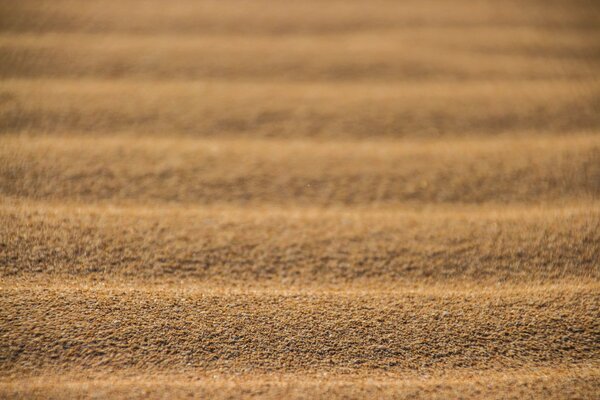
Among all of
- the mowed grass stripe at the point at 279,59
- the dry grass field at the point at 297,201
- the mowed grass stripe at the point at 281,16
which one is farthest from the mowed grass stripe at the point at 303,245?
the mowed grass stripe at the point at 281,16

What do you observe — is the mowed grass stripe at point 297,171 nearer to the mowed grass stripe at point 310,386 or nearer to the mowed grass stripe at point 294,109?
the mowed grass stripe at point 294,109

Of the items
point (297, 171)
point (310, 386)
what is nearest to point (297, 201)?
point (297, 171)

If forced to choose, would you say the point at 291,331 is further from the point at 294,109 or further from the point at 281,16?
the point at 281,16

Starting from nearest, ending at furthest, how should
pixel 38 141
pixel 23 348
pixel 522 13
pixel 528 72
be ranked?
pixel 23 348 → pixel 38 141 → pixel 528 72 → pixel 522 13

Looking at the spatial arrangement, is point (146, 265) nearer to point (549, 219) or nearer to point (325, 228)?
point (325, 228)

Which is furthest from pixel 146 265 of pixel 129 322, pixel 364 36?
pixel 364 36

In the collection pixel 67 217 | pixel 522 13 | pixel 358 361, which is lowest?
pixel 358 361
